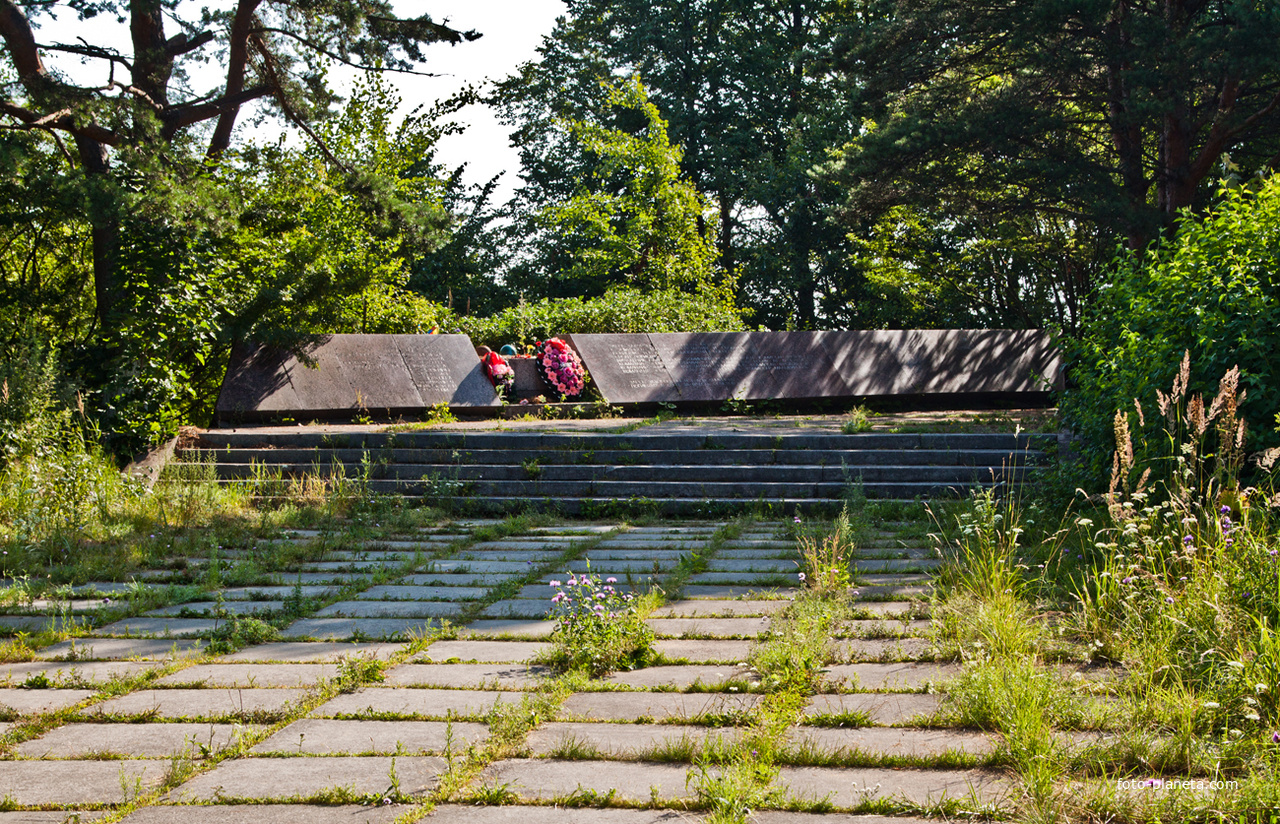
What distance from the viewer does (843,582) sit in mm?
5043

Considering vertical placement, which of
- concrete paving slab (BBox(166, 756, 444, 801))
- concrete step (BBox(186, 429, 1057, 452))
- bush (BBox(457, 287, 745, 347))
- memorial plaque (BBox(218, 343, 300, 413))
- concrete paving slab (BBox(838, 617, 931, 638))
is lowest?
concrete paving slab (BBox(166, 756, 444, 801))

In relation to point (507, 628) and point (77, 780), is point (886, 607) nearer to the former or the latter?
point (507, 628)

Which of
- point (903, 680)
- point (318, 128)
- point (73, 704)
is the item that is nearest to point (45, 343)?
point (318, 128)

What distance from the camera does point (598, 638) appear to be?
4098mm

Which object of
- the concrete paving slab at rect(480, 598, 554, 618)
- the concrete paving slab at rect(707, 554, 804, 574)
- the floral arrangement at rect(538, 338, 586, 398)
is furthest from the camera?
the floral arrangement at rect(538, 338, 586, 398)

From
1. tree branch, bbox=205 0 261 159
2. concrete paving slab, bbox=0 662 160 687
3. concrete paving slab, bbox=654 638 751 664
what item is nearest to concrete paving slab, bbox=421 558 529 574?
concrete paving slab, bbox=654 638 751 664

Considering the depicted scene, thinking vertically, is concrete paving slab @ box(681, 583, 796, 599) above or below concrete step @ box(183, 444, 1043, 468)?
below

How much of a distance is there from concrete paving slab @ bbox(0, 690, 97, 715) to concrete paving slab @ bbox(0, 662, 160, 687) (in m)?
0.08

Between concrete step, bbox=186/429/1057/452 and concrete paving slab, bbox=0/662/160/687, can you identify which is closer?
concrete paving slab, bbox=0/662/160/687

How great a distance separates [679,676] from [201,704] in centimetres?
184

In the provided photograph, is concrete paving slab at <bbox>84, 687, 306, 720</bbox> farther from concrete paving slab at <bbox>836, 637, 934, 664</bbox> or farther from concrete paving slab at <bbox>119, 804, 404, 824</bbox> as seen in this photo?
concrete paving slab at <bbox>836, 637, 934, 664</bbox>

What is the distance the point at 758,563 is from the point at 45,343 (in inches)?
347

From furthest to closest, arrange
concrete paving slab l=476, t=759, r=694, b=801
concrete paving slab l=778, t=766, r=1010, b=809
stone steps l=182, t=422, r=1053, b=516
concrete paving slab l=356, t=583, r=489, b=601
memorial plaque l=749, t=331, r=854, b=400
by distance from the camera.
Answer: memorial plaque l=749, t=331, r=854, b=400
stone steps l=182, t=422, r=1053, b=516
concrete paving slab l=356, t=583, r=489, b=601
concrete paving slab l=476, t=759, r=694, b=801
concrete paving slab l=778, t=766, r=1010, b=809

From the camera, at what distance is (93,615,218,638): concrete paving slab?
15.9ft
